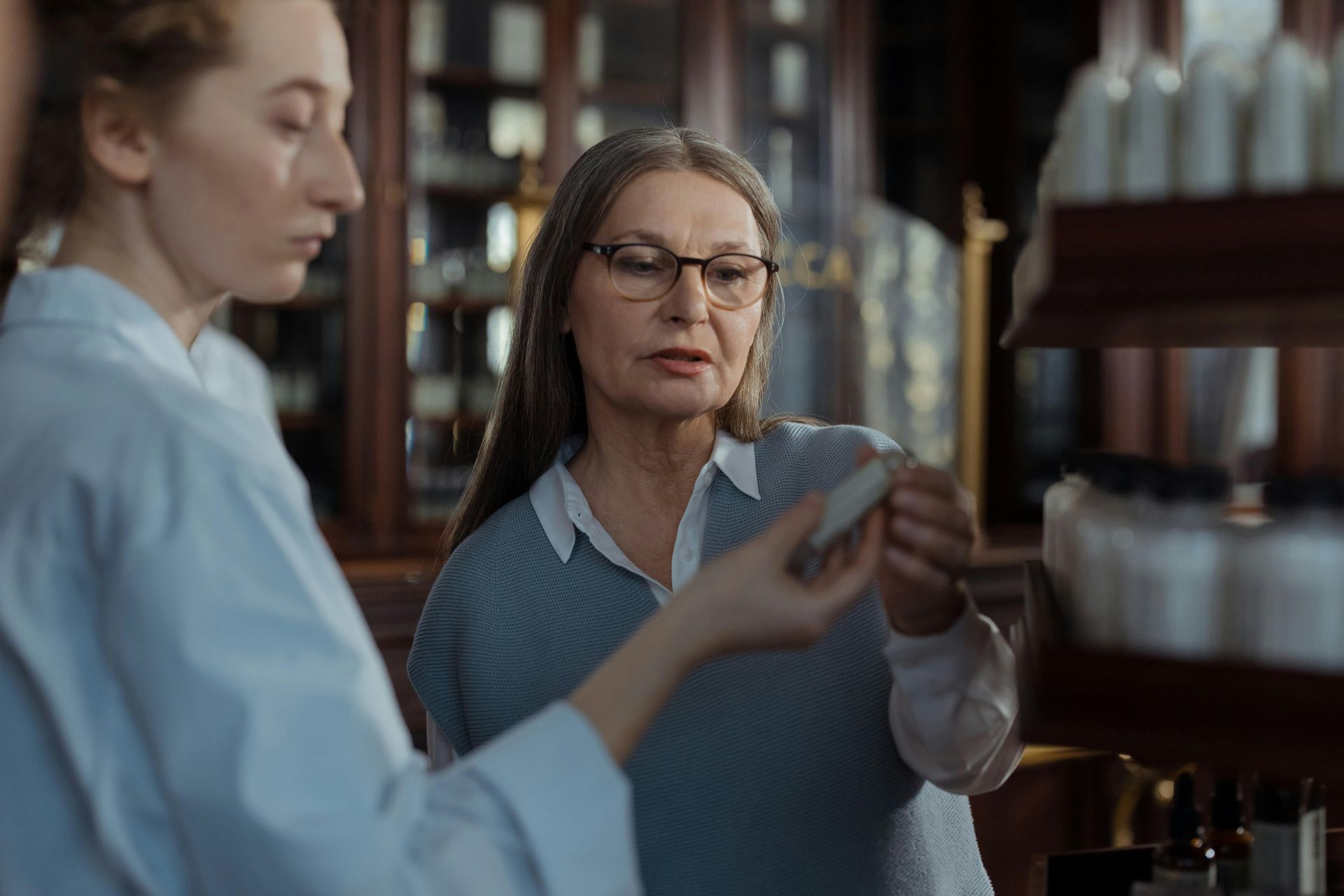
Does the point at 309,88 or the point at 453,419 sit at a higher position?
the point at 309,88

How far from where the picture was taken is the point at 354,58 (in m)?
3.32

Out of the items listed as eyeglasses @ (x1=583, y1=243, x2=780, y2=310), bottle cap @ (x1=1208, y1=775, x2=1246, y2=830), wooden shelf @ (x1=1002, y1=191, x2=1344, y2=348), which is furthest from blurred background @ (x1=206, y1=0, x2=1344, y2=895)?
wooden shelf @ (x1=1002, y1=191, x2=1344, y2=348)

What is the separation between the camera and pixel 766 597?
0.82 meters

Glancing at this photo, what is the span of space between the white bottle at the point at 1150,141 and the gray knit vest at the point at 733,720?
2.14 feet

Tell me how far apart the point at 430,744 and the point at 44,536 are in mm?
766

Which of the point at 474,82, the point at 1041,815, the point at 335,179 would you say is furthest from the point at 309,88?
the point at 474,82

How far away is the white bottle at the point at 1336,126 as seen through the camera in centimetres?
68

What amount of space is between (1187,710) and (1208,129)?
338mm

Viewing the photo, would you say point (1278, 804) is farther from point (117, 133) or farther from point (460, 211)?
point (460, 211)

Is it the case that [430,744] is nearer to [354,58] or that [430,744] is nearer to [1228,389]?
[354,58]

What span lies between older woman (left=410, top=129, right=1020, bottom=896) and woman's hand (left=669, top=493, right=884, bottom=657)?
0.24 metres

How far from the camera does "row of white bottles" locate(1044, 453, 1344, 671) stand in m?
0.69

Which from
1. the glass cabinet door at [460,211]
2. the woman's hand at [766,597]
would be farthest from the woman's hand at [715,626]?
the glass cabinet door at [460,211]

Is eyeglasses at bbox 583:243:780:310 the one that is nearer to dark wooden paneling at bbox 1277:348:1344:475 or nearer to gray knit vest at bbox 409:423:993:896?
gray knit vest at bbox 409:423:993:896
